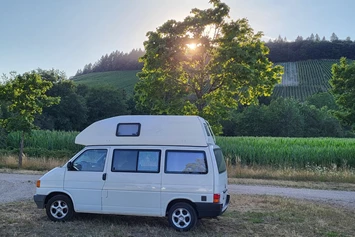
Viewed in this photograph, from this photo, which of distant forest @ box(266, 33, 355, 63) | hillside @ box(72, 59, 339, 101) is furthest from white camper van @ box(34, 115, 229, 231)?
distant forest @ box(266, 33, 355, 63)

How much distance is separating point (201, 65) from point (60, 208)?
11787mm

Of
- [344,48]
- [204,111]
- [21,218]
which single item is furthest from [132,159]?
[344,48]

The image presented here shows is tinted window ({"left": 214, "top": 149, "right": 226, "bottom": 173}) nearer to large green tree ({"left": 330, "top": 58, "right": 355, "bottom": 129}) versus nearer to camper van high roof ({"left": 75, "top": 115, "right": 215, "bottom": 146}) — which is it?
camper van high roof ({"left": 75, "top": 115, "right": 215, "bottom": 146})

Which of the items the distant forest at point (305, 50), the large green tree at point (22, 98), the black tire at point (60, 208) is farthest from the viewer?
the distant forest at point (305, 50)

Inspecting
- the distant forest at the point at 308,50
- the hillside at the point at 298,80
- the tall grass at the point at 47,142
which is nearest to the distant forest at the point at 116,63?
the hillside at the point at 298,80

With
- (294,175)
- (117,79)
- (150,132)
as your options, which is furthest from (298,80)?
(150,132)

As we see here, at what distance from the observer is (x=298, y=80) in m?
88.5

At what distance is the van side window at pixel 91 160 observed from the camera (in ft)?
28.5

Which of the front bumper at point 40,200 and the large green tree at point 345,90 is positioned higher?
the large green tree at point 345,90

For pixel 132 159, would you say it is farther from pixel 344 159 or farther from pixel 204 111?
pixel 344 159

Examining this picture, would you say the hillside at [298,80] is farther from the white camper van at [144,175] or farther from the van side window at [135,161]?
the van side window at [135,161]

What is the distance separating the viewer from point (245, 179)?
18.6 metres

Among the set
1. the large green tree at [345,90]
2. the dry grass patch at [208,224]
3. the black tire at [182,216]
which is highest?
the large green tree at [345,90]

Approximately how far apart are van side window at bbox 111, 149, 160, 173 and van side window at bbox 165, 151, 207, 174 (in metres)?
0.26
